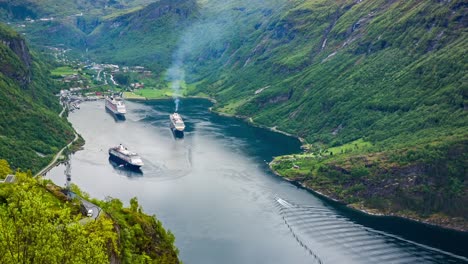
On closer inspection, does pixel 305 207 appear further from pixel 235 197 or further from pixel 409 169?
pixel 409 169

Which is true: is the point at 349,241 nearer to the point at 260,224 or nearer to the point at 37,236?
the point at 260,224

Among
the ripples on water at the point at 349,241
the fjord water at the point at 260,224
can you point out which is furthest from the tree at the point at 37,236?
the ripples on water at the point at 349,241

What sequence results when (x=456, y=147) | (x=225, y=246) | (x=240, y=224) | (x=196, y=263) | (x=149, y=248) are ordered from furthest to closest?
(x=456, y=147), (x=240, y=224), (x=225, y=246), (x=196, y=263), (x=149, y=248)

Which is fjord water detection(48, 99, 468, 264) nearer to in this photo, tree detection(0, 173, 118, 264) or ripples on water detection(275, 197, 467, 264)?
ripples on water detection(275, 197, 467, 264)

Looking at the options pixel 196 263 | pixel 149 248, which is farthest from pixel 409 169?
pixel 149 248

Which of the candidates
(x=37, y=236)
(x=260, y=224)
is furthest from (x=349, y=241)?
(x=37, y=236)

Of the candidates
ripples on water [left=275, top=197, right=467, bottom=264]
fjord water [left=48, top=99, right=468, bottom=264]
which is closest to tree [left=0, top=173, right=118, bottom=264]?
fjord water [left=48, top=99, right=468, bottom=264]

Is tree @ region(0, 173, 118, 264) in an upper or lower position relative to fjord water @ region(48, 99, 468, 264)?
lower

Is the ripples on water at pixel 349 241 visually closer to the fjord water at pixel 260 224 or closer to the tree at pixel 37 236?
the fjord water at pixel 260 224
